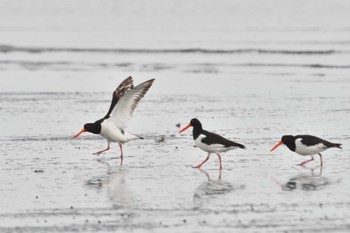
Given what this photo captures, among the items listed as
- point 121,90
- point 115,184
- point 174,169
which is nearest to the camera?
point 115,184

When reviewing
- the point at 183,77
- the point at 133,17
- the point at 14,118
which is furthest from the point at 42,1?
the point at 14,118

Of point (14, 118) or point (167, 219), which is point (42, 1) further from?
point (167, 219)

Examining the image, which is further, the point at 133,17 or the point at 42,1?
the point at 42,1

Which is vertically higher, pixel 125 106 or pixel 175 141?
pixel 125 106

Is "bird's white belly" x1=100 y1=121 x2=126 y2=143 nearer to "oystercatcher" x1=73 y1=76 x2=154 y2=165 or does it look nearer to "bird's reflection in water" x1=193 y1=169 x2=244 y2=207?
"oystercatcher" x1=73 y1=76 x2=154 y2=165

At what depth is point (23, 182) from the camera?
14.9 m

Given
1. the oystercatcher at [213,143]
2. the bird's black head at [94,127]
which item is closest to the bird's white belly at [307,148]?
the oystercatcher at [213,143]

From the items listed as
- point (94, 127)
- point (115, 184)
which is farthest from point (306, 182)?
point (94, 127)

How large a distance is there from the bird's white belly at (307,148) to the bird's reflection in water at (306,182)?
2.40ft

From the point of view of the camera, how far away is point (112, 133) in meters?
18.0

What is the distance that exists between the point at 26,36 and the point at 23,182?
39.3 m

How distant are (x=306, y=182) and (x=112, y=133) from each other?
16.1 ft

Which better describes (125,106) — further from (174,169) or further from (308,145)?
(308,145)

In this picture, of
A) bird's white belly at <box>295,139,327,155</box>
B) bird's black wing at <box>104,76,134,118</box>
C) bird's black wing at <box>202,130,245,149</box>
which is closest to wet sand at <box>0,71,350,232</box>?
bird's white belly at <box>295,139,327,155</box>
